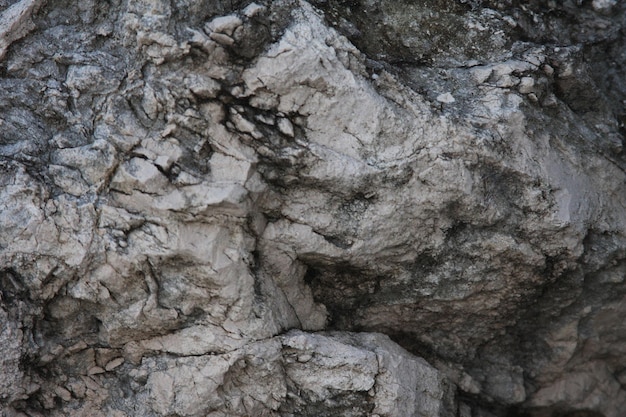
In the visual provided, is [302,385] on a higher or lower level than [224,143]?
lower

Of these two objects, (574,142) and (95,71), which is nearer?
(95,71)

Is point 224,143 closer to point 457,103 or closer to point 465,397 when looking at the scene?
point 457,103

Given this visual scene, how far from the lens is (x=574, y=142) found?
305 centimetres

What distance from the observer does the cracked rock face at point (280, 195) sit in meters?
2.52

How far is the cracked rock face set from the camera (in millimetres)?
2520

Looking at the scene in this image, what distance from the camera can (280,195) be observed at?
2.71m

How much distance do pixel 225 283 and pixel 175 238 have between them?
0.88ft

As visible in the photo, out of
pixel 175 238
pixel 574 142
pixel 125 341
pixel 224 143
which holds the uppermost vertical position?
pixel 574 142

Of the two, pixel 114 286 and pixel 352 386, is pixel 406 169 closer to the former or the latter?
pixel 352 386

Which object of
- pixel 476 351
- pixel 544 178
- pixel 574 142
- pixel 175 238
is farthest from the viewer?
pixel 476 351

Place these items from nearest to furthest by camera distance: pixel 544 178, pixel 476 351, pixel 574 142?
pixel 544 178 → pixel 574 142 → pixel 476 351

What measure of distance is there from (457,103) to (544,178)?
Answer: 0.51m

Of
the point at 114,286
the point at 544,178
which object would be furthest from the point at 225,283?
the point at 544,178

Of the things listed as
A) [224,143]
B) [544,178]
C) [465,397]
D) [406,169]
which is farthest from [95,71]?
[465,397]
